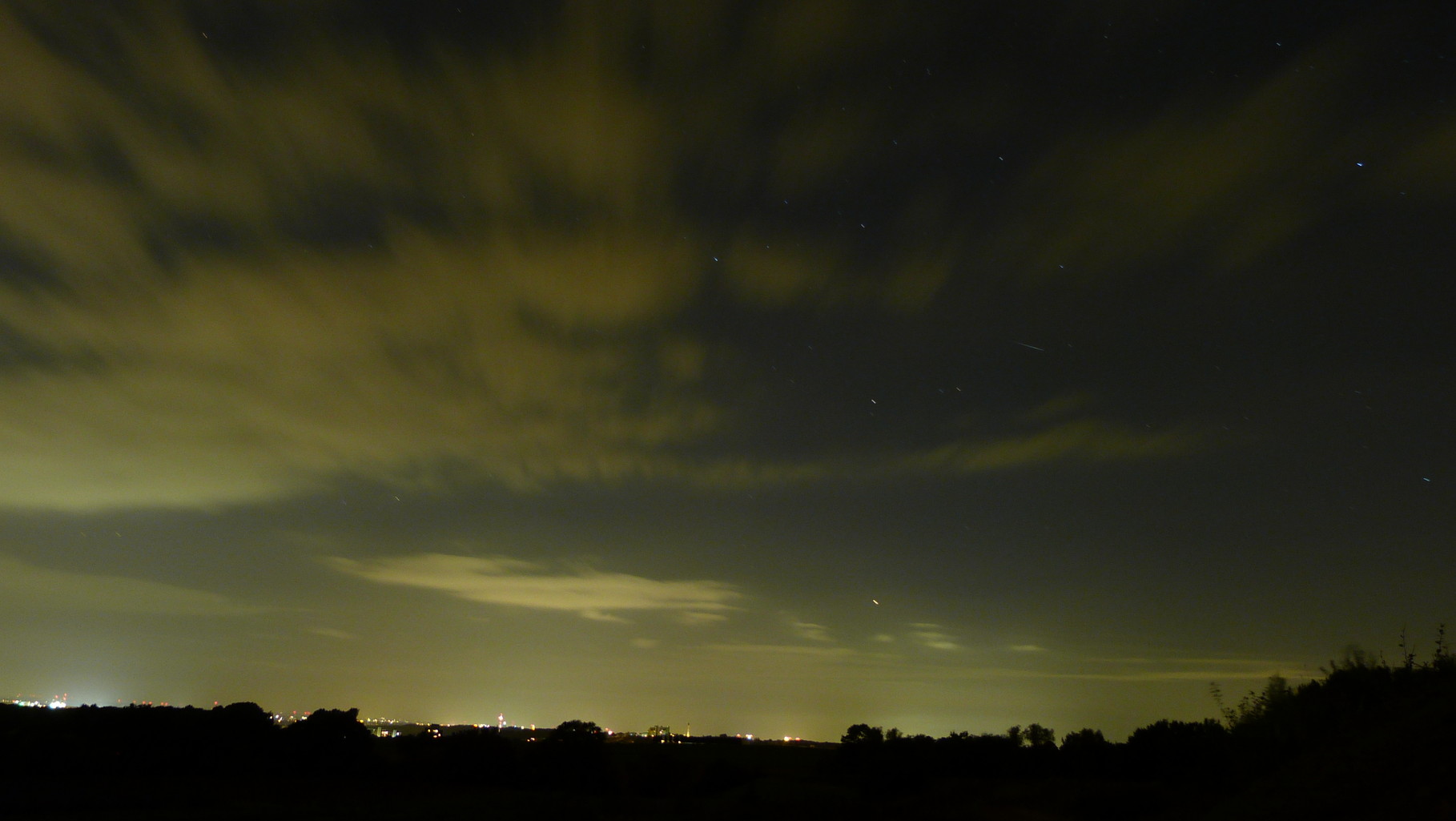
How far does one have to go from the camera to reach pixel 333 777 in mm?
45594

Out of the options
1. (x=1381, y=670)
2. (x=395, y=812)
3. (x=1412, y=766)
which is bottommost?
(x=395, y=812)

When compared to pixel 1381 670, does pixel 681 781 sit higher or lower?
lower

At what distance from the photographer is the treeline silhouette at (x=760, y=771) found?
65.0ft

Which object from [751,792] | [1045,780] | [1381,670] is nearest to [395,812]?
[751,792]

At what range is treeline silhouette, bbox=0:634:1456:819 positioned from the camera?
1981 cm

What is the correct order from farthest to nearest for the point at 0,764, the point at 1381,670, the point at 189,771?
the point at 189,771
the point at 0,764
the point at 1381,670

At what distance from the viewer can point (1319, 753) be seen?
21.4 metres

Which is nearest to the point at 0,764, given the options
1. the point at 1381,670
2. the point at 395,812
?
the point at 395,812

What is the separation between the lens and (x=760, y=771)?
59281 mm

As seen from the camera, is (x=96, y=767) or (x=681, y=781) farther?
(x=681, y=781)

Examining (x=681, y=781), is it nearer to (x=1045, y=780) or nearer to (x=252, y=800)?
(x=1045, y=780)

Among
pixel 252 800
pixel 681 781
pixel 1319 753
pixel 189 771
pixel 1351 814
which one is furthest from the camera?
pixel 681 781

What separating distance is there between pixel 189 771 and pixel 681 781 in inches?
970

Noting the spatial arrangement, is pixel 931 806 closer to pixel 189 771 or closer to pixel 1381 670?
pixel 1381 670
